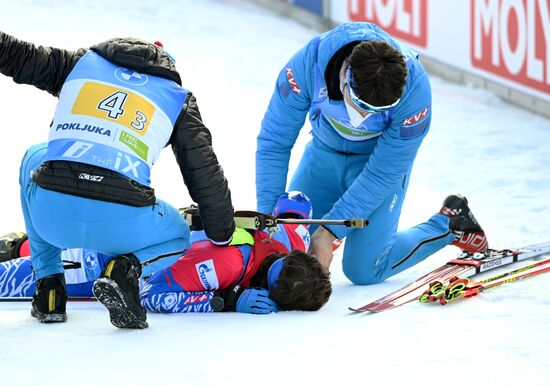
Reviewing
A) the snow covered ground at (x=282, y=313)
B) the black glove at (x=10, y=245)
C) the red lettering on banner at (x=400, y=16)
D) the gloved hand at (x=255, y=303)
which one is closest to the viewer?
the snow covered ground at (x=282, y=313)

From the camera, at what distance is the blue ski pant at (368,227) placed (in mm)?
5547

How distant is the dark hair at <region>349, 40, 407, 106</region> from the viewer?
469 cm

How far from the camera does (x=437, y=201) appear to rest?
697 cm

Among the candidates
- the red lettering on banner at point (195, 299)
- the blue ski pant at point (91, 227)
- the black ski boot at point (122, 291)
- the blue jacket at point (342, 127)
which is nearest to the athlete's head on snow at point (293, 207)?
the blue jacket at point (342, 127)

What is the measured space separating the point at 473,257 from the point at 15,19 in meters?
6.97

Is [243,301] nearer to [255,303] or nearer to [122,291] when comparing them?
[255,303]

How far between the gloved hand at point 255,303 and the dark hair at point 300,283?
3cm

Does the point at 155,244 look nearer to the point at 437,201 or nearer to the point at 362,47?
the point at 362,47

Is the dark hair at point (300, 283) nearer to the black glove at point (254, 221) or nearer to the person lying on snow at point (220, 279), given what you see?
the person lying on snow at point (220, 279)

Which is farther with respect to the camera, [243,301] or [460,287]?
[460,287]

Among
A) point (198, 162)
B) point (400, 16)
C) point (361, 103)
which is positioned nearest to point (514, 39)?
point (400, 16)

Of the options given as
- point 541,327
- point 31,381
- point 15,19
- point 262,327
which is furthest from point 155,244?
point 15,19

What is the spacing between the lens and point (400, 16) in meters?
10.4

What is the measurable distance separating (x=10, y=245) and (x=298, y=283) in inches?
56.5
